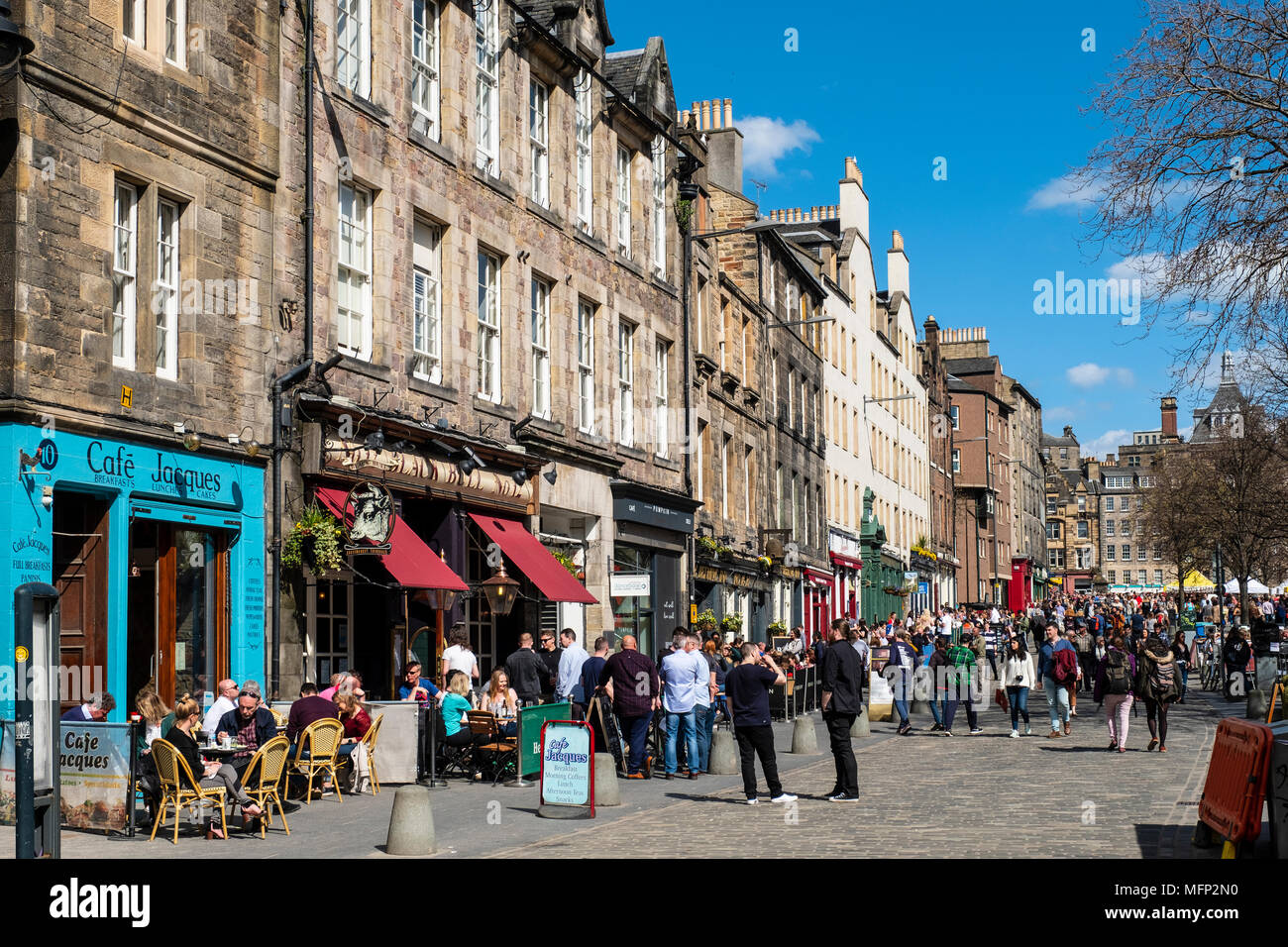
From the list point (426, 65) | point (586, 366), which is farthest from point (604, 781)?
point (586, 366)

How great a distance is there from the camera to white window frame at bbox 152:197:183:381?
16516 millimetres

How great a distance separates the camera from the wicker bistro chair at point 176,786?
42.0 feet

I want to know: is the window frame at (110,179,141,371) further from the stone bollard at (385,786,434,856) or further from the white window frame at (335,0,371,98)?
the stone bollard at (385,786,434,856)

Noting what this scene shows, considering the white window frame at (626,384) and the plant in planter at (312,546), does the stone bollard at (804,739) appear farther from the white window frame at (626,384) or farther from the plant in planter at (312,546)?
the white window frame at (626,384)

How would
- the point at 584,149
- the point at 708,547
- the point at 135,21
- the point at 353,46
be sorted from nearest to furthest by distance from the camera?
the point at 135,21 → the point at 353,46 → the point at 584,149 → the point at 708,547

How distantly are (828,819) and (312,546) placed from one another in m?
7.41

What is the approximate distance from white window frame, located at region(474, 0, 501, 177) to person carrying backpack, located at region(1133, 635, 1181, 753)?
12.1 meters

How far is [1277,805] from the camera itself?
9.94 m

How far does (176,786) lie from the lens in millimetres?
12766

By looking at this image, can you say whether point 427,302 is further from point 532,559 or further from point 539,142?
point 539,142

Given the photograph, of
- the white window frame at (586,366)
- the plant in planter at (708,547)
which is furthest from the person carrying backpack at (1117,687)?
the plant in planter at (708,547)

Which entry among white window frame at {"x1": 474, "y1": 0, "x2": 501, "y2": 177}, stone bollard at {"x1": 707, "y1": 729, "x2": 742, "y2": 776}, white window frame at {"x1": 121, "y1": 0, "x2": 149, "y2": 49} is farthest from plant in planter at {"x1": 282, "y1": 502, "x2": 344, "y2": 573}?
white window frame at {"x1": 474, "y1": 0, "x2": 501, "y2": 177}

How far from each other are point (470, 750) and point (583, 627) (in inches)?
371
